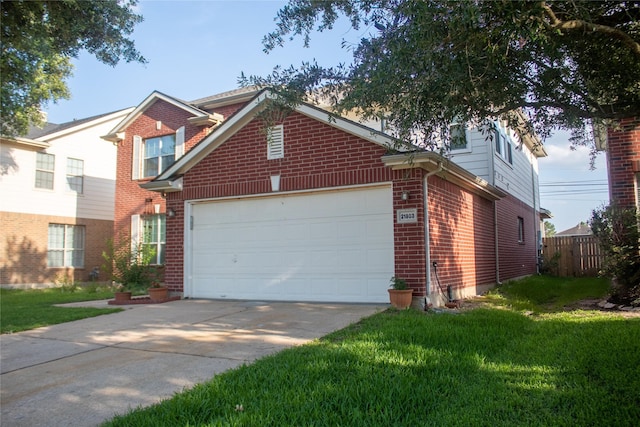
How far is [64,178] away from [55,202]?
1177 mm

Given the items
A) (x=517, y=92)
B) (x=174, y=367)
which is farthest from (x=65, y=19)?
(x=517, y=92)

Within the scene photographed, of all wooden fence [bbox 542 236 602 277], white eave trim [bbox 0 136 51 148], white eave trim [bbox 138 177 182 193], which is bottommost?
wooden fence [bbox 542 236 602 277]

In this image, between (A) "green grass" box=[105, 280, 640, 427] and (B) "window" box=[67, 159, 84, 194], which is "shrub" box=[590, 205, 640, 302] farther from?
(B) "window" box=[67, 159, 84, 194]

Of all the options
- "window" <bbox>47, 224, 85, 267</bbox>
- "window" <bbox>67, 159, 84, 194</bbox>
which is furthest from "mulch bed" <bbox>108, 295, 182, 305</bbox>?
"window" <bbox>67, 159, 84, 194</bbox>

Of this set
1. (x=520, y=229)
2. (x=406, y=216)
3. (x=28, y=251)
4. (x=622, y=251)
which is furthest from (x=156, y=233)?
(x=622, y=251)

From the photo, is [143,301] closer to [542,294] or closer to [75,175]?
[542,294]

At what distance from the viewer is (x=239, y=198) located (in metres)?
10.9

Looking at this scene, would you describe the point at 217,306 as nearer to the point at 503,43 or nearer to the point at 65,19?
the point at 65,19

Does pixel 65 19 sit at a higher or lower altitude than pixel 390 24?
higher

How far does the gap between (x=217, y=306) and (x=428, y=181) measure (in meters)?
5.09

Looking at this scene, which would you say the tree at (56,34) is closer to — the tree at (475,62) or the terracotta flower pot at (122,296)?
the tree at (475,62)

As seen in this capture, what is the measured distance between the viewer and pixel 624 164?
10305mm

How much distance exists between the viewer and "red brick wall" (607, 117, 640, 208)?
33.4 feet

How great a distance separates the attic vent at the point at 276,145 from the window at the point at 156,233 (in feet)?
26.5
